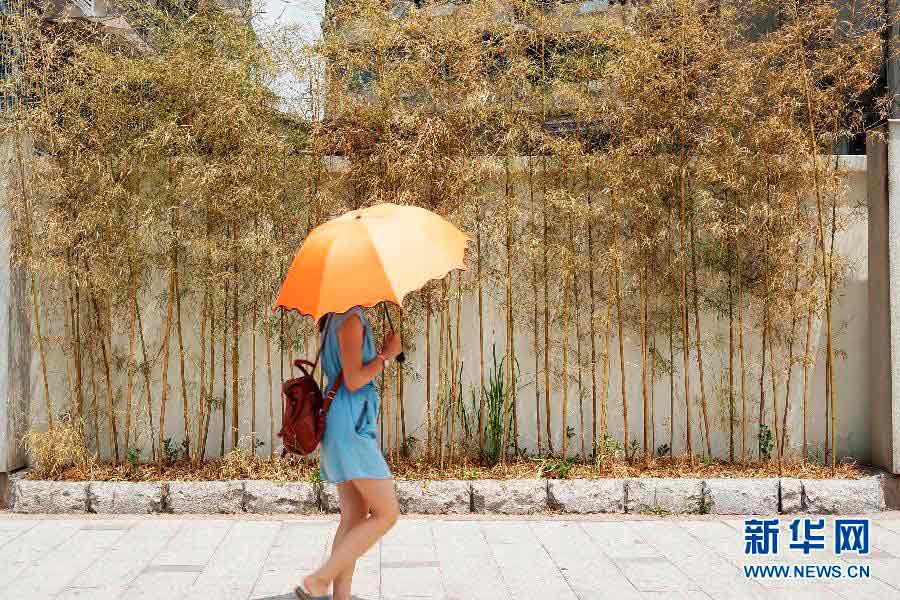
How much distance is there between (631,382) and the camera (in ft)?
18.4

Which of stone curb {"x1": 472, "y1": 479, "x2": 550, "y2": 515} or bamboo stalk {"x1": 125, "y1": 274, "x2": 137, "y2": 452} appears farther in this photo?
bamboo stalk {"x1": 125, "y1": 274, "x2": 137, "y2": 452}

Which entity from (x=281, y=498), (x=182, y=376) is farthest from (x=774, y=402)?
(x=182, y=376)

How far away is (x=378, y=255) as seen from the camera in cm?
296

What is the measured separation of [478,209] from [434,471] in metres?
1.62

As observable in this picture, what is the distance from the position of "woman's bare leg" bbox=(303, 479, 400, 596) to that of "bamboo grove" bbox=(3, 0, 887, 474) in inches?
91.5

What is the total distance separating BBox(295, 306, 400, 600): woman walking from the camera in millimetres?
3004

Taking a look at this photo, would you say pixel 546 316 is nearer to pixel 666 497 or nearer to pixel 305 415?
pixel 666 497

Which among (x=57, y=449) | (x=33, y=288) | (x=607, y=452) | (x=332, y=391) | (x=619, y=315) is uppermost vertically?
(x=33, y=288)

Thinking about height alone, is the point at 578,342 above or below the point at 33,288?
below

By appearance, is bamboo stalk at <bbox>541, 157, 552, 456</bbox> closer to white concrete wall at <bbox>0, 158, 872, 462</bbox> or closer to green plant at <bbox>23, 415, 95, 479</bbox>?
white concrete wall at <bbox>0, 158, 872, 462</bbox>

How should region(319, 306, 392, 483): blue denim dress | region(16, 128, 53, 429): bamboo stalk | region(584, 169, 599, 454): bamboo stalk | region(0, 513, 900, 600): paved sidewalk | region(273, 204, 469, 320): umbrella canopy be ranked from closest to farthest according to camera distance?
region(273, 204, 469, 320): umbrella canopy → region(319, 306, 392, 483): blue denim dress → region(0, 513, 900, 600): paved sidewalk → region(16, 128, 53, 429): bamboo stalk → region(584, 169, 599, 454): bamboo stalk

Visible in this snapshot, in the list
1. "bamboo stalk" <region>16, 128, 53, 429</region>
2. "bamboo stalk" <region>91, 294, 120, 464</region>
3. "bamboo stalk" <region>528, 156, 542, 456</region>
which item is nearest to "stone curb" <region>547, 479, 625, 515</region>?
"bamboo stalk" <region>528, 156, 542, 456</region>

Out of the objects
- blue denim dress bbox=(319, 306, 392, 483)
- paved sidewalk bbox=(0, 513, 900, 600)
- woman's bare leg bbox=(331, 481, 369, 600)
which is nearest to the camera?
blue denim dress bbox=(319, 306, 392, 483)

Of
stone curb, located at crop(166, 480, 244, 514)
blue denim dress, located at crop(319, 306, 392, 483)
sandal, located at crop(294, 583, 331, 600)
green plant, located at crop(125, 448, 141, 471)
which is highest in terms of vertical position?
blue denim dress, located at crop(319, 306, 392, 483)
